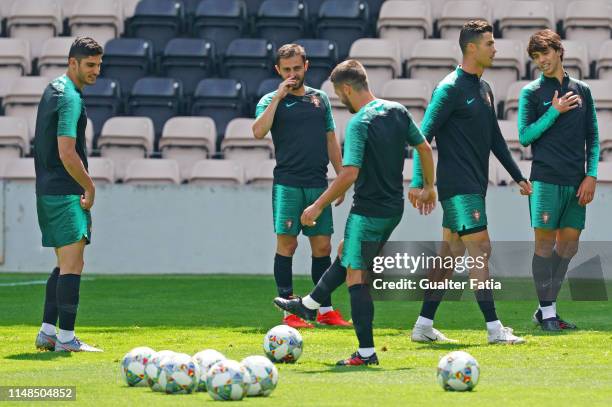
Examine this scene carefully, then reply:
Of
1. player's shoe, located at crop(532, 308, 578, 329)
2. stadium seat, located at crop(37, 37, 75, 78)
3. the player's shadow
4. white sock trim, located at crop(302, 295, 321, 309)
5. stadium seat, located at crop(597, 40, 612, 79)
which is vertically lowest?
the player's shadow

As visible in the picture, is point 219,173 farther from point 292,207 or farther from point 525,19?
point 292,207

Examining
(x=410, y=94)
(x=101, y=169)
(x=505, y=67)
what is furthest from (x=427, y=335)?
(x=505, y=67)

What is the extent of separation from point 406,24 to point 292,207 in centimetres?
1022

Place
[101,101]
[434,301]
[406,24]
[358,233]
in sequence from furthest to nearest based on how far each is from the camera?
[406,24], [101,101], [434,301], [358,233]

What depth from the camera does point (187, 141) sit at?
19.0 m

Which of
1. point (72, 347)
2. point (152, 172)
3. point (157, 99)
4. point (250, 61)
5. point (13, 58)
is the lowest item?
point (72, 347)

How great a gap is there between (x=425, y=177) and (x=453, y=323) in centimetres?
293

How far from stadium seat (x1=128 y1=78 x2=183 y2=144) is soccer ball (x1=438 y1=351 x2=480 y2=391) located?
13.2m

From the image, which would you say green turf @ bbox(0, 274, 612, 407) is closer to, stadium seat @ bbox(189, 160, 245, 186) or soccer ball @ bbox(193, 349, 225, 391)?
soccer ball @ bbox(193, 349, 225, 391)

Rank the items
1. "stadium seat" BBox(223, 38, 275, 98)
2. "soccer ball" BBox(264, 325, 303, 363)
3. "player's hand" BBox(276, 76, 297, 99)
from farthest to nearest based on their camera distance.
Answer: "stadium seat" BBox(223, 38, 275, 98), "player's hand" BBox(276, 76, 297, 99), "soccer ball" BBox(264, 325, 303, 363)

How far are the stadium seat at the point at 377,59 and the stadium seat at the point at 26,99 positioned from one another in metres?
4.73

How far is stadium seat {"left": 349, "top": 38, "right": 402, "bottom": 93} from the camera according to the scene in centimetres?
2003

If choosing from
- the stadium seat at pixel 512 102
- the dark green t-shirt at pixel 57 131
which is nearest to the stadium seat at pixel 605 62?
the stadium seat at pixel 512 102

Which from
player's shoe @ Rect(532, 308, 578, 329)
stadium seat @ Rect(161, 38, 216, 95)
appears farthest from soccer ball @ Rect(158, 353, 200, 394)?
stadium seat @ Rect(161, 38, 216, 95)
